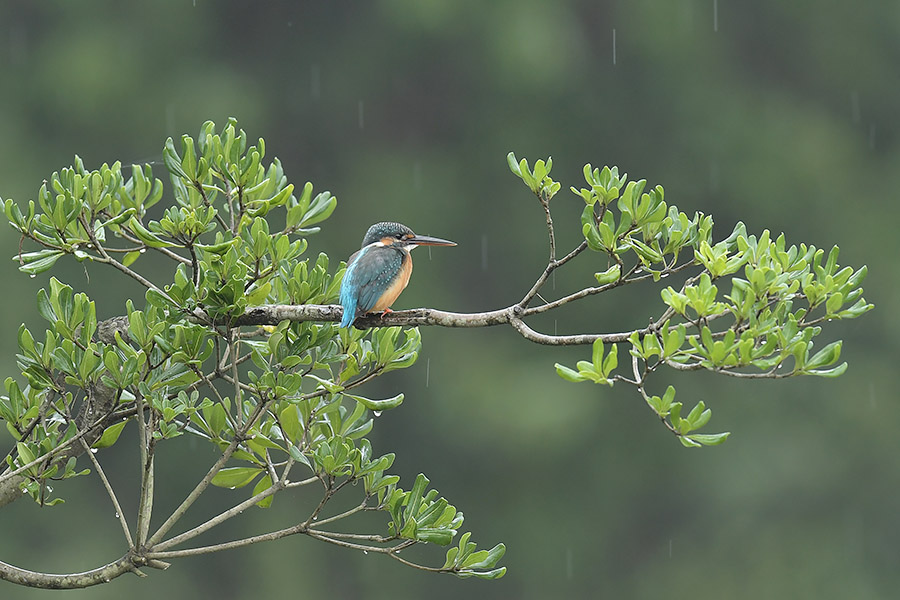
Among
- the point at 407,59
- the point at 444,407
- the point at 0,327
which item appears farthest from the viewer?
the point at 407,59

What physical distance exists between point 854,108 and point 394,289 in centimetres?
935

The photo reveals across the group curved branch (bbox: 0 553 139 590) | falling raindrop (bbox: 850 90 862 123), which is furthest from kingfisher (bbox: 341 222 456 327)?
falling raindrop (bbox: 850 90 862 123)

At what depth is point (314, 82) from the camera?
10617 millimetres

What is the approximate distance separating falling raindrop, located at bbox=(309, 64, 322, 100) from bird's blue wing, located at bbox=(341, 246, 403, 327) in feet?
26.0

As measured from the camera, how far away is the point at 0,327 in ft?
29.9

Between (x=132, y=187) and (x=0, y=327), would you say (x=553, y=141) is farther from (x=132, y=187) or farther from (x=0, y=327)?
(x=132, y=187)

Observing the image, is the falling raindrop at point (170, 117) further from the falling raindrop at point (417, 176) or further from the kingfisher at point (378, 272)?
the kingfisher at point (378, 272)

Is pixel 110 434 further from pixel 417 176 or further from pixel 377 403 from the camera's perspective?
pixel 417 176

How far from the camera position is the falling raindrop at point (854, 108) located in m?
11.1

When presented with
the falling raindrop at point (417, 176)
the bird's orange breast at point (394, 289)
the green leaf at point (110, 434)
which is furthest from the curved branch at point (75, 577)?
the falling raindrop at point (417, 176)

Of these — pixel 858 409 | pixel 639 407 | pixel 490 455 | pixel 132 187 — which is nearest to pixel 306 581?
pixel 490 455

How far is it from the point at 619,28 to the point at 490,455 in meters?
3.91

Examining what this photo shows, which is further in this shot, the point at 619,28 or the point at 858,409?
the point at 619,28

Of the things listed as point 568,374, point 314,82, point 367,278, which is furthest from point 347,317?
point 314,82
